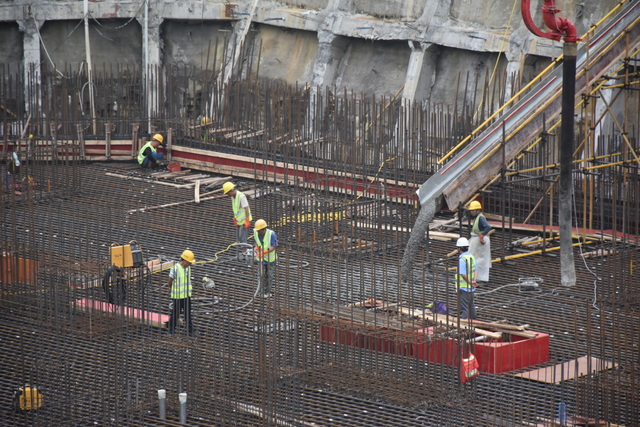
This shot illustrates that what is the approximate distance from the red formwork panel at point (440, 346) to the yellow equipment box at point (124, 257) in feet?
9.14

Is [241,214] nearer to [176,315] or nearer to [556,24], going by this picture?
[176,315]

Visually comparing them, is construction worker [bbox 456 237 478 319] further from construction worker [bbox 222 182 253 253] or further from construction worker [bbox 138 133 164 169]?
construction worker [bbox 138 133 164 169]

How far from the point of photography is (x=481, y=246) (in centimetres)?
1745

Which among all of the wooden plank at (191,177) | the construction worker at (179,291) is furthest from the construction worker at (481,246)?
the wooden plank at (191,177)

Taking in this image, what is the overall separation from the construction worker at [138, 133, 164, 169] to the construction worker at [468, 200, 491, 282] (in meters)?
9.35

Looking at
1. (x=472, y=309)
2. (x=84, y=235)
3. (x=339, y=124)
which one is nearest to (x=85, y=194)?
(x=84, y=235)

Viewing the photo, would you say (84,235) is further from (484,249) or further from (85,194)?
(484,249)

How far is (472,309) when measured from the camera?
15180 mm

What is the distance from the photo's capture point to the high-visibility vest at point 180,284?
1489cm

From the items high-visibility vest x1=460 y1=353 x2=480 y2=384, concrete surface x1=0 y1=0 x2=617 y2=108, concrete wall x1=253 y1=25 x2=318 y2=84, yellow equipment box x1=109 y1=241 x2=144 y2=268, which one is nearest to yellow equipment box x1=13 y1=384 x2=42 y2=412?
yellow equipment box x1=109 y1=241 x2=144 y2=268

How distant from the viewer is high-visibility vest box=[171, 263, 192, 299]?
48.9 feet

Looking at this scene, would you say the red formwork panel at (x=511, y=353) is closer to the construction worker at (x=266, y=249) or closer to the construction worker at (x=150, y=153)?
the construction worker at (x=266, y=249)

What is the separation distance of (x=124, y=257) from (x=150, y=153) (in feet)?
31.8

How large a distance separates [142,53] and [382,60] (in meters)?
6.36
